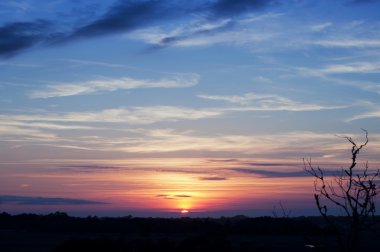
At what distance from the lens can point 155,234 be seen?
63.4m

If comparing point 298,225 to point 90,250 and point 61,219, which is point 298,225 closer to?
point 61,219

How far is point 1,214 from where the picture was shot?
85.4m

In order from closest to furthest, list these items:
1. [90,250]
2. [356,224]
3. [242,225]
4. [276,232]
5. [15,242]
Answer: [356,224]
[90,250]
[15,242]
[276,232]
[242,225]

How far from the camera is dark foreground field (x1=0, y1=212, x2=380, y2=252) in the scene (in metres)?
31.1

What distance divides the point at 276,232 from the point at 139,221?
64.4 feet

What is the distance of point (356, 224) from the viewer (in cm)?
783

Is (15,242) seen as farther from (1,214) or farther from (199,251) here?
(1,214)

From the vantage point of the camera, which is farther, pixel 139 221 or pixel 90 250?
pixel 139 221

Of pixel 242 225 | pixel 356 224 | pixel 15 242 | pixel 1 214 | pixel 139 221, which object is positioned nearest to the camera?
pixel 356 224

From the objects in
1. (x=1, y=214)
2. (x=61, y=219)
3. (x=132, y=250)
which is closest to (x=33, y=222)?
(x=61, y=219)

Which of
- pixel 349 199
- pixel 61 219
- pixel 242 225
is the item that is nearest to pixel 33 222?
pixel 61 219

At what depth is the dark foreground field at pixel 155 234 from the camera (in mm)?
31078

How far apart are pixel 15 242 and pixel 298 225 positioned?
1243 inches

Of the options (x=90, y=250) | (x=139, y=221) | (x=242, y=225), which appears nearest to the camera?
(x=90, y=250)
